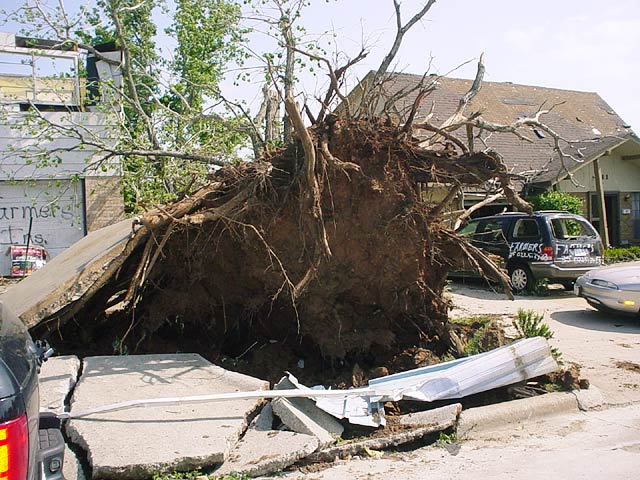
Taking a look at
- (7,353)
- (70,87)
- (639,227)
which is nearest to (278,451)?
(7,353)

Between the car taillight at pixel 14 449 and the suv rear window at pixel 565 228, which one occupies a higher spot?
the suv rear window at pixel 565 228

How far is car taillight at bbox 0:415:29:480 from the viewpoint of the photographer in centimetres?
177

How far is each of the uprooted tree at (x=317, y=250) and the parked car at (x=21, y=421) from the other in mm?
3463

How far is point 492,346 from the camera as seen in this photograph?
6895 millimetres

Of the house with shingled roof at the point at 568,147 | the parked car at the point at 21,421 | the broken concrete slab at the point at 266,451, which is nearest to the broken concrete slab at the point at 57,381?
the broken concrete slab at the point at 266,451

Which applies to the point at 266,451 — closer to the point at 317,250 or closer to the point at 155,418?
the point at 155,418

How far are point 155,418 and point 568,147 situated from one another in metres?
20.2

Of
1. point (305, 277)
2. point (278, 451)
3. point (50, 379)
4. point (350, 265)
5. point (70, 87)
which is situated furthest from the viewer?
point (70, 87)

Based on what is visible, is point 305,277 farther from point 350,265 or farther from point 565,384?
point 565,384

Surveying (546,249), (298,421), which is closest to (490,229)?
(546,249)

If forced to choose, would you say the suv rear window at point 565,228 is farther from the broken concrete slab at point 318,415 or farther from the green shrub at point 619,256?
the broken concrete slab at point 318,415

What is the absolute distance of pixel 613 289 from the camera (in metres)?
10.2

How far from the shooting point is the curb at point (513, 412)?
5.14 meters

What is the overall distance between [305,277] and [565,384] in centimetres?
297
